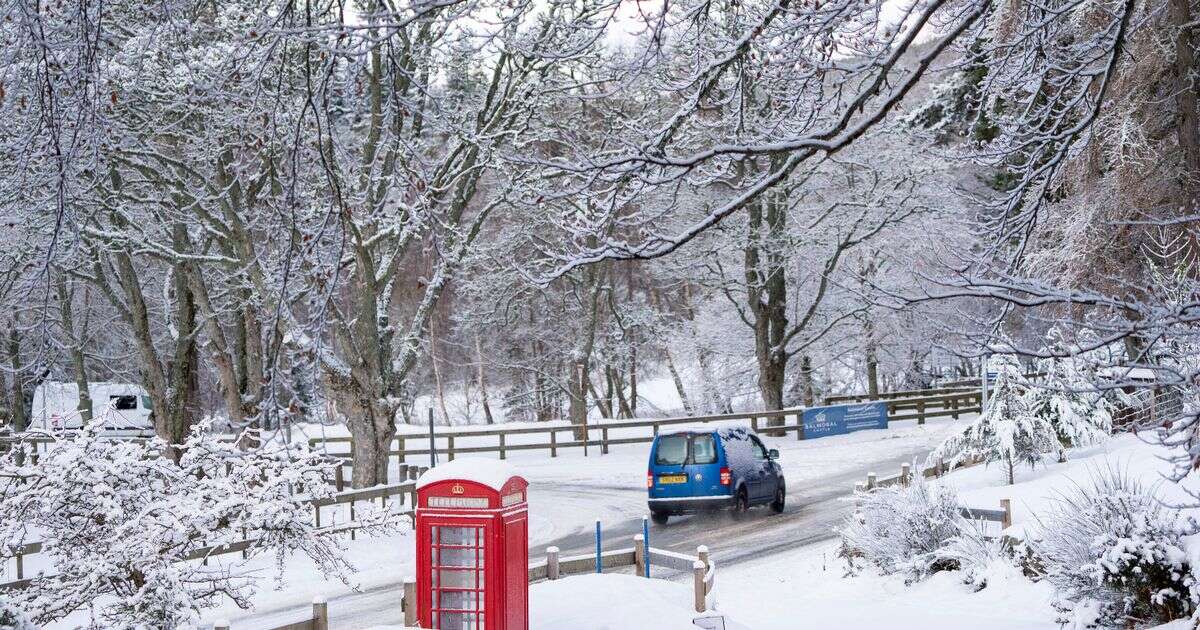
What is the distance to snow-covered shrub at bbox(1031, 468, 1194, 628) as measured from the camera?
30.0 feet

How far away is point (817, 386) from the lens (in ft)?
146

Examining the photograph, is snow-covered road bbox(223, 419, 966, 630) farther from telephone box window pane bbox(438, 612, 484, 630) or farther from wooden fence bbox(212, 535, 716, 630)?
telephone box window pane bbox(438, 612, 484, 630)

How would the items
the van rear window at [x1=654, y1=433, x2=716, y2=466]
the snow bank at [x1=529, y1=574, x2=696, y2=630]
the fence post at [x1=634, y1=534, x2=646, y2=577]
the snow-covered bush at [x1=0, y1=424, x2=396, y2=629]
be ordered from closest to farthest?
1. the snow-covered bush at [x1=0, y1=424, x2=396, y2=629]
2. the snow bank at [x1=529, y1=574, x2=696, y2=630]
3. the fence post at [x1=634, y1=534, x2=646, y2=577]
4. the van rear window at [x1=654, y1=433, x2=716, y2=466]

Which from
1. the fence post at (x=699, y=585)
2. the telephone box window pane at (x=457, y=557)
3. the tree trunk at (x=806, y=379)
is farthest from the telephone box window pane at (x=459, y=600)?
the tree trunk at (x=806, y=379)

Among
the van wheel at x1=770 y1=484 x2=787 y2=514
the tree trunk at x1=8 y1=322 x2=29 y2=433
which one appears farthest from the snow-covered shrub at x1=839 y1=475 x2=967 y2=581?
the tree trunk at x1=8 y1=322 x2=29 y2=433

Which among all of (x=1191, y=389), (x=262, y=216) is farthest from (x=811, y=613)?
(x=262, y=216)

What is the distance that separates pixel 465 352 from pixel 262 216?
31427 millimetres

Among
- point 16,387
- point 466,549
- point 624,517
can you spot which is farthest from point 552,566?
point 16,387

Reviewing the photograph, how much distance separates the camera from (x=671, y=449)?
19594 millimetres

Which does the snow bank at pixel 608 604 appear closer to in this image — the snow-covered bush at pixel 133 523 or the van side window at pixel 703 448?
the snow-covered bush at pixel 133 523

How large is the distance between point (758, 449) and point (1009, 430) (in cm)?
433

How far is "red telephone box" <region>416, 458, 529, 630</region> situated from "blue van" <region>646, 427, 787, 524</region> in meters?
Result: 10.4

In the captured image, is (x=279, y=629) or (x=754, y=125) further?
(x=279, y=629)

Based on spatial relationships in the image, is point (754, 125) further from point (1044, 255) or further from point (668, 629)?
point (1044, 255)
